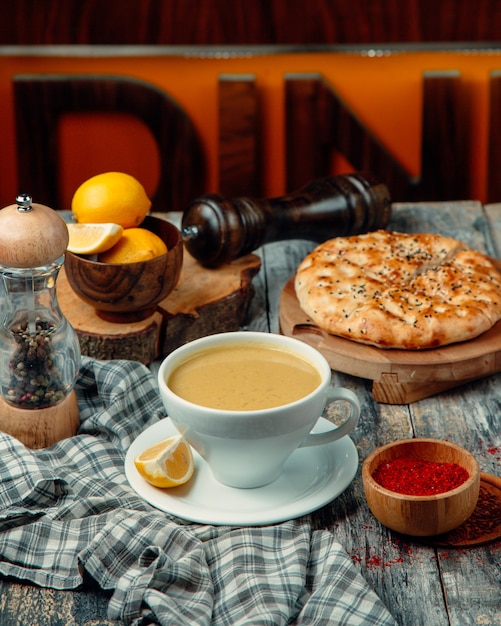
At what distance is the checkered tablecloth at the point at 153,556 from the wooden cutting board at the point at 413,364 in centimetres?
43

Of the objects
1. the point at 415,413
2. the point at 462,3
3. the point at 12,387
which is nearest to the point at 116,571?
the point at 12,387

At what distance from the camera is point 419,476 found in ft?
4.34

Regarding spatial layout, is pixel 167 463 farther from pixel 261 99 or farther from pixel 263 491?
pixel 261 99

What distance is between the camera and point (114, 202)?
1875 mm

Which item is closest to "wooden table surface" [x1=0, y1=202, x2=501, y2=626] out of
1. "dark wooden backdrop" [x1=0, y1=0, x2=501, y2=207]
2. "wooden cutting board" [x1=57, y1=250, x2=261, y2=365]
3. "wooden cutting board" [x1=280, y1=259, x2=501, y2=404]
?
"wooden cutting board" [x1=280, y1=259, x2=501, y2=404]

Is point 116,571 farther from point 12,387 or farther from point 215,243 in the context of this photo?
point 215,243

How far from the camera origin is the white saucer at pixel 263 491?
4.28 ft

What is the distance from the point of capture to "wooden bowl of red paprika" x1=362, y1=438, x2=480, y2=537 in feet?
4.05

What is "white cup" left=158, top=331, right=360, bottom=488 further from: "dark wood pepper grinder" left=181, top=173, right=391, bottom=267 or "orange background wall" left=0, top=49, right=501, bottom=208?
"orange background wall" left=0, top=49, right=501, bottom=208

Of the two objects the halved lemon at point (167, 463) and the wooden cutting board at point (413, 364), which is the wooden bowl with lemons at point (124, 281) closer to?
the wooden cutting board at point (413, 364)

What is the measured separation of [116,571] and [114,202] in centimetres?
90

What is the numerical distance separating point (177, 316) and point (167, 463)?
0.61 metres

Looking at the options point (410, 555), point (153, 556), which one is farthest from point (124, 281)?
point (410, 555)

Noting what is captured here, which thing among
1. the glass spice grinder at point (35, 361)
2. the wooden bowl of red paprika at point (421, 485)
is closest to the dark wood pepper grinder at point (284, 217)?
the glass spice grinder at point (35, 361)
